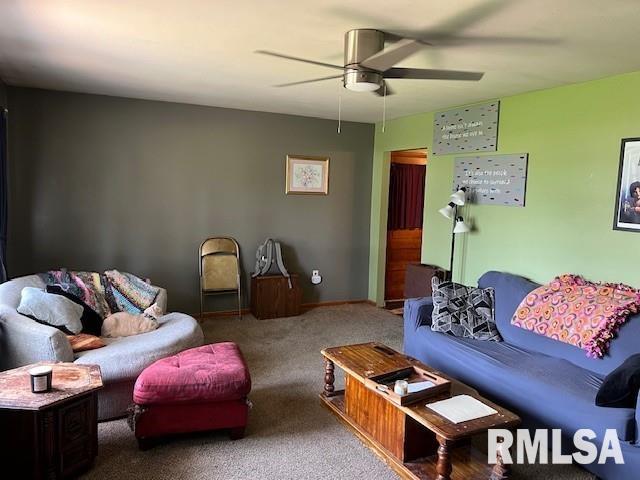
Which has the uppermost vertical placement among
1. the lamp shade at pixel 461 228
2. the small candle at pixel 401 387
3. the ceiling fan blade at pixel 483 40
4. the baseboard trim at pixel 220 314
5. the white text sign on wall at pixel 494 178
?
the ceiling fan blade at pixel 483 40

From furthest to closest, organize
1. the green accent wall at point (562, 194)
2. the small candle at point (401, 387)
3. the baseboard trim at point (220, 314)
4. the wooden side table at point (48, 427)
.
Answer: the baseboard trim at point (220, 314), the green accent wall at point (562, 194), the small candle at point (401, 387), the wooden side table at point (48, 427)

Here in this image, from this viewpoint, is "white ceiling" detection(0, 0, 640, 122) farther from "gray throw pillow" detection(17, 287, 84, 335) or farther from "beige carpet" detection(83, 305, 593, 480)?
"beige carpet" detection(83, 305, 593, 480)

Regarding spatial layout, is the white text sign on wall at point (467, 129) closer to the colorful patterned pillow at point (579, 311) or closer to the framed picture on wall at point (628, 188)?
the framed picture on wall at point (628, 188)

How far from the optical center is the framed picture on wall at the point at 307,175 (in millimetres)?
5430

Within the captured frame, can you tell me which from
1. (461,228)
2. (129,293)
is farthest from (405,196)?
(129,293)

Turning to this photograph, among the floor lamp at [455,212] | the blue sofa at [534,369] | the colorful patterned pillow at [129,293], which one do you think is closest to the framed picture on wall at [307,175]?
the floor lamp at [455,212]

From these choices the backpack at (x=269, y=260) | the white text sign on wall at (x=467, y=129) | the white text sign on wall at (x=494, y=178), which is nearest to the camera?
the white text sign on wall at (x=494, y=178)

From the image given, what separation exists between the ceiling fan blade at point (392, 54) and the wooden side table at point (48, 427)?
216cm

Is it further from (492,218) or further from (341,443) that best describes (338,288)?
(341,443)

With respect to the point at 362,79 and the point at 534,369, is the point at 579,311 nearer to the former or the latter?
the point at 534,369

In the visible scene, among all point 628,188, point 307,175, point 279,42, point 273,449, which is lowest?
point 273,449

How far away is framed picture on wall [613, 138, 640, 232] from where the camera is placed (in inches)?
122

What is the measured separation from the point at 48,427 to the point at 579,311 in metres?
3.06

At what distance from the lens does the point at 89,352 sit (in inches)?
116
